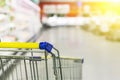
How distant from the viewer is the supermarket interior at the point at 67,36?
209 centimetres

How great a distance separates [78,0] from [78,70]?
15218 millimetres

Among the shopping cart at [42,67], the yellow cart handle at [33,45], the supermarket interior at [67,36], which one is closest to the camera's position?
the yellow cart handle at [33,45]

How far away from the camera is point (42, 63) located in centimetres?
199

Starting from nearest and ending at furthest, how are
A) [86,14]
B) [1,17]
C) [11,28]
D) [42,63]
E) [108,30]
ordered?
[42,63] → [1,17] → [11,28] → [108,30] → [86,14]

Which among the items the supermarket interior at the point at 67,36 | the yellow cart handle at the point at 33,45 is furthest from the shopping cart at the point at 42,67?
the yellow cart handle at the point at 33,45

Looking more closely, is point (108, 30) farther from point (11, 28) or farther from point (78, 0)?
point (78, 0)

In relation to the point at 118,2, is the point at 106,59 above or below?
below

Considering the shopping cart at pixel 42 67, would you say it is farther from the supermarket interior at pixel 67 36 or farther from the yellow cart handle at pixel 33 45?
the yellow cart handle at pixel 33 45

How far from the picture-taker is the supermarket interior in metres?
2.09

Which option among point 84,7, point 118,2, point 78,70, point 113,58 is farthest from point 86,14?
point 78,70

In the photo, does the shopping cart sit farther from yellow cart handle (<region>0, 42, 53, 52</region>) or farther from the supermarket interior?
yellow cart handle (<region>0, 42, 53, 52</region>)

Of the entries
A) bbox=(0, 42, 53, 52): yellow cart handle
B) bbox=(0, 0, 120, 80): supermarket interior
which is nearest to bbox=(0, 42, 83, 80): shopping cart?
bbox=(0, 0, 120, 80): supermarket interior

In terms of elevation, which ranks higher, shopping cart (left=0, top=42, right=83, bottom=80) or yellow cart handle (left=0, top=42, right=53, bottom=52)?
yellow cart handle (left=0, top=42, right=53, bottom=52)

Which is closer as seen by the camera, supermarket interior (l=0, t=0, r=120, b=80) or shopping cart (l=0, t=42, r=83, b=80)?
shopping cart (l=0, t=42, r=83, b=80)
